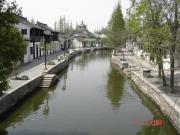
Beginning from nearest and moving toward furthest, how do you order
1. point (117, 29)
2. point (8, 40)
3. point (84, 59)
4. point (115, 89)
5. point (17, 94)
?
point (8, 40) < point (17, 94) < point (115, 89) < point (84, 59) < point (117, 29)

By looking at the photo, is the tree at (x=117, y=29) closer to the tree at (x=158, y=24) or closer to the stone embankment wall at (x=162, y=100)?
the stone embankment wall at (x=162, y=100)

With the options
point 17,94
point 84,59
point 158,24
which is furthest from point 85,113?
point 84,59

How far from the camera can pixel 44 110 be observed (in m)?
24.0

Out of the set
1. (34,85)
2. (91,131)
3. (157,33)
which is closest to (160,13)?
(157,33)

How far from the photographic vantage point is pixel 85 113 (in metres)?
22.9

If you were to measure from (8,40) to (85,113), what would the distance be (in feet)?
34.2

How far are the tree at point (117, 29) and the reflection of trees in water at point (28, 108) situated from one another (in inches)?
1854

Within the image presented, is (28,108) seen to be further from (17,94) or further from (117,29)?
(117,29)

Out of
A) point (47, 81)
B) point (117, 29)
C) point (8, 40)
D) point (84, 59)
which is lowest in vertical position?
point (47, 81)

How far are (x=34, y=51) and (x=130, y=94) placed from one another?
29.8m

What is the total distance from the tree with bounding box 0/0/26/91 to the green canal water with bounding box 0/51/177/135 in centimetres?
536

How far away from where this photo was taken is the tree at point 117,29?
76250mm

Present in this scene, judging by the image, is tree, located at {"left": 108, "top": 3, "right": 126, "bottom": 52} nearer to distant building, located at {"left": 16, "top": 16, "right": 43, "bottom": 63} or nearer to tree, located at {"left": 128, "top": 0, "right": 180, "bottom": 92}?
distant building, located at {"left": 16, "top": 16, "right": 43, "bottom": 63}

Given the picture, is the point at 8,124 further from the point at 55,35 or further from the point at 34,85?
the point at 55,35
